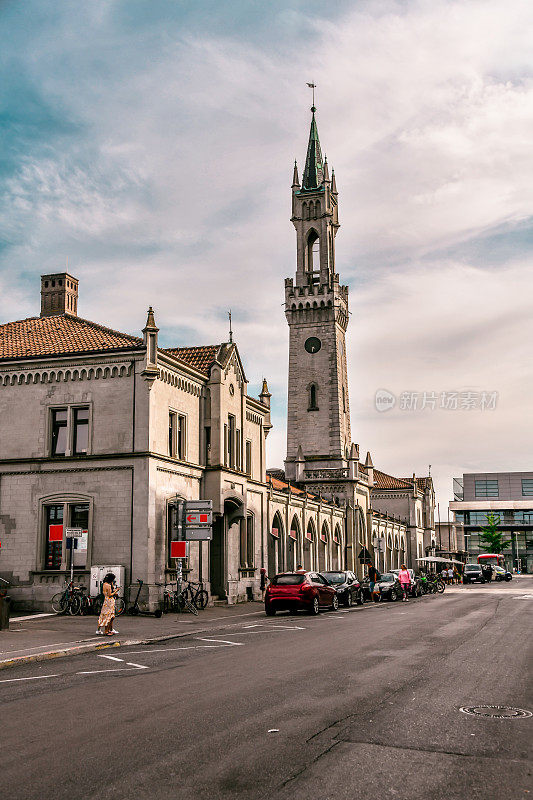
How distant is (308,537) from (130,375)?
24677 mm

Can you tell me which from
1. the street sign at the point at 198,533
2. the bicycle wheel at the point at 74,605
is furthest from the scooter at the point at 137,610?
the street sign at the point at 198,533

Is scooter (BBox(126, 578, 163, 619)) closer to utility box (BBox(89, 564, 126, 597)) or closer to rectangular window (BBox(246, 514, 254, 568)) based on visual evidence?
utility box (BBox(89, 564, 126, 597))

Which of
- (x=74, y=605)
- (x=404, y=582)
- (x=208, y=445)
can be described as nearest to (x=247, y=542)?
(x=208, y=445)

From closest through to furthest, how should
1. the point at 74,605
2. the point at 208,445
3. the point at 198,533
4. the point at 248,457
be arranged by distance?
the point at 74,605 → the point at 198,533 → the point at 208,445 → the point at 248,457

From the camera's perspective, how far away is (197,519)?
1140 inches

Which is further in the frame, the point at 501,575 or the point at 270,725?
the point at 501,575

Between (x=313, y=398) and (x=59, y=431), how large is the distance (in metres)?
44.7

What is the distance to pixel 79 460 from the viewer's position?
29984 mm

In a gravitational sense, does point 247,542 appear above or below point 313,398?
below

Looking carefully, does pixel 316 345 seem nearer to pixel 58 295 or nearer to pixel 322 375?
pixel 322 375

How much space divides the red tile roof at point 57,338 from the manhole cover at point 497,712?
22.3 meters

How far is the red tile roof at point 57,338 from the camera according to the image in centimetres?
3105

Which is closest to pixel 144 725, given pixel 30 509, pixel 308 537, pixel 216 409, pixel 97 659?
pixel 97 659

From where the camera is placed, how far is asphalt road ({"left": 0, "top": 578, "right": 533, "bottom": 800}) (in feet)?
21.7
